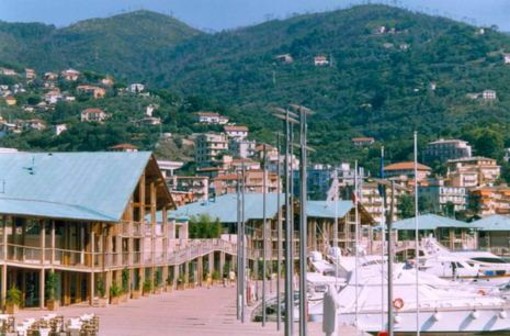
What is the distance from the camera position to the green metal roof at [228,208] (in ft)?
311

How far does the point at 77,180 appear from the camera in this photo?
63.7m

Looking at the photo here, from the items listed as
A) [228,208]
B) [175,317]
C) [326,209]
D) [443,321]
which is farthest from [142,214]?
[326,209]

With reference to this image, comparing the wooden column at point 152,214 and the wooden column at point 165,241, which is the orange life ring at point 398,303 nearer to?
the wooden column at point 152,214

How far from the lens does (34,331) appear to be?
36.7 meters

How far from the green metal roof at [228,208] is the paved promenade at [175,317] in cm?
2720

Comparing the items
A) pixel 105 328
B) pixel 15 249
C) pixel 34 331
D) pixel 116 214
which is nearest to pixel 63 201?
pixel 116 214

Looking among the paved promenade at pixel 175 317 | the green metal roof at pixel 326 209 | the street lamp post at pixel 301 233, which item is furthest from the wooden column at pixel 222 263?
the street lamp post at pixel 301 233

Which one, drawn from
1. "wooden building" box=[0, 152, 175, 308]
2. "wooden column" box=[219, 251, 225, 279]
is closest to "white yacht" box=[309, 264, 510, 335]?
"wooden building" box=[0, 152, 175, 308]

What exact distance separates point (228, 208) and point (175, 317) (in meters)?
49.4

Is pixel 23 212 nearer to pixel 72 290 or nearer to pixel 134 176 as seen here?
pixel 72 290

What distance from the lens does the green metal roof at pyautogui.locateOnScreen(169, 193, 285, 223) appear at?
9481 centimetres

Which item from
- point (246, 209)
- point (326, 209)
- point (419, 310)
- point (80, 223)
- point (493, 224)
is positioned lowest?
point (419, 310)

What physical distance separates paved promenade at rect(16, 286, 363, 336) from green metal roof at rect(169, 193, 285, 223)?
27199mm

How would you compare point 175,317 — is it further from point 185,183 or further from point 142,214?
point 185,183
